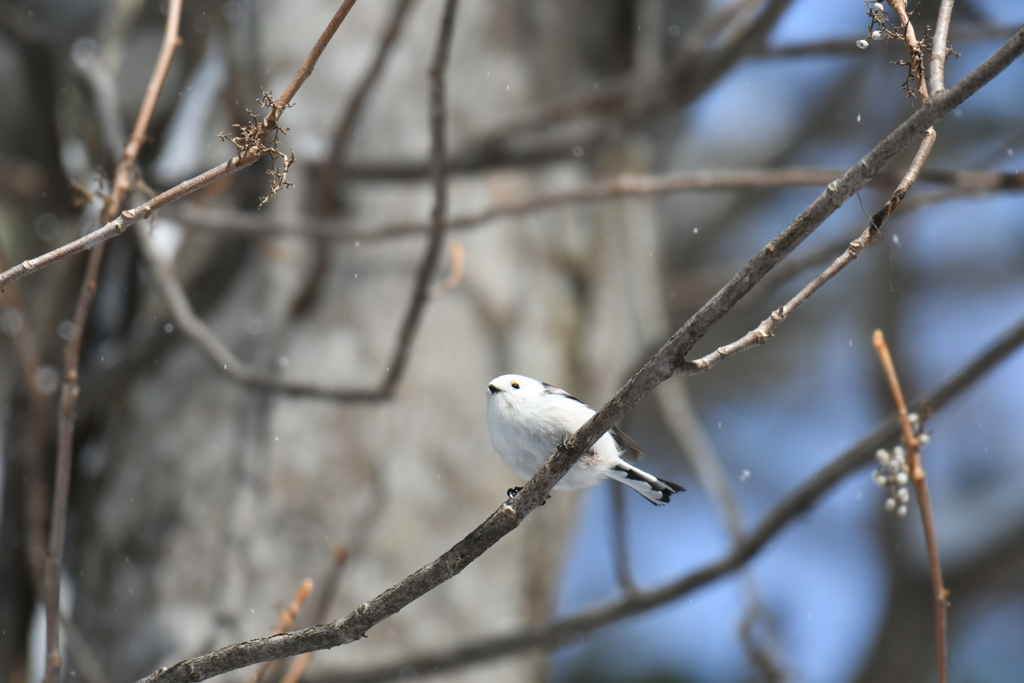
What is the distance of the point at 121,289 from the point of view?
7.47 ft

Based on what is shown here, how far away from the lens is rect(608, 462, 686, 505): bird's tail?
74cm

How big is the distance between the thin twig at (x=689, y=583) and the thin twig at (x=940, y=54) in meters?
0.85

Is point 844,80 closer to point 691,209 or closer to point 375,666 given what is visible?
point 691,209

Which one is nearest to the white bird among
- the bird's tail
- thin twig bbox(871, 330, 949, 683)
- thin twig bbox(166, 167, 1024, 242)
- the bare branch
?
the bird's tail

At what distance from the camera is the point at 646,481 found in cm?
76

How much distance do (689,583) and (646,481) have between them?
42.0 inches

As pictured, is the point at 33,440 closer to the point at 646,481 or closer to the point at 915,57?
the point at 646,481

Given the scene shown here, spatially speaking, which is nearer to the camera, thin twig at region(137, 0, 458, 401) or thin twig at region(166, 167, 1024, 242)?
thin twig at region(137, 0, 458, 401)

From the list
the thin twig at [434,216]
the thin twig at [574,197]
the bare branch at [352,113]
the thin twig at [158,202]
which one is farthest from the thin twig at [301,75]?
the bare branch at [352,113]

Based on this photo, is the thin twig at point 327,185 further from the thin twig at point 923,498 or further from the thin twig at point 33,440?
the thin twig at point 923,498

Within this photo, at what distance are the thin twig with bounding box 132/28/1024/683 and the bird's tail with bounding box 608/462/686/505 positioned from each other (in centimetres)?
17

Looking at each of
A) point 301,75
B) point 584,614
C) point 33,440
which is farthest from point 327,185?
point 301,75

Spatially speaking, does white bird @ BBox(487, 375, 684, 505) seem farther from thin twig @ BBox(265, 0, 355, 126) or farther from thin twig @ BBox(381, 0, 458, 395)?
thin twig @ BBox(381, 0, 458, 395)

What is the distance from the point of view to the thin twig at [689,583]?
1360mm
